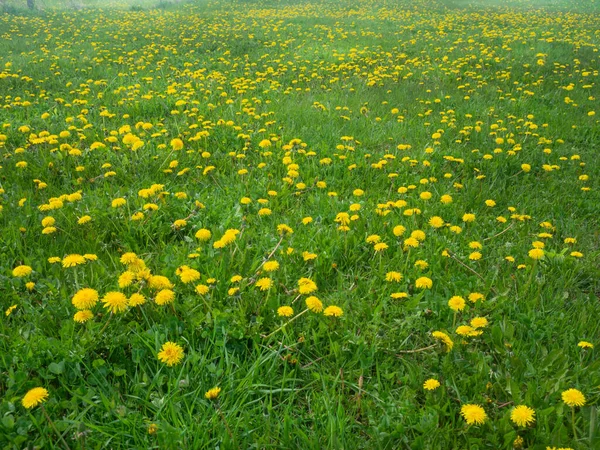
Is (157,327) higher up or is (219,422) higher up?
(157,327)

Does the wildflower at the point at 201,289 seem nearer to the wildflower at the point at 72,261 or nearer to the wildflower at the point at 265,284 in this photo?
the wildflower at the point at 265,284

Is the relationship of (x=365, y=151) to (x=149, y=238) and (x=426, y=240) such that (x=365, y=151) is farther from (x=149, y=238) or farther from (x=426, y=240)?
(x=149, y=238)

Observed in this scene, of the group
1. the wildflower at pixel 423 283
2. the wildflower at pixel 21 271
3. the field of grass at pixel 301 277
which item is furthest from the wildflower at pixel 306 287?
the wildflower at pixel 21 271

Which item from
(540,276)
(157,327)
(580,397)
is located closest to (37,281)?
(157,327)

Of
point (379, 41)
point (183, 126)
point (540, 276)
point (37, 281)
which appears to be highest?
point (379, 41)

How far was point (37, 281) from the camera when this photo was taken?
253cm

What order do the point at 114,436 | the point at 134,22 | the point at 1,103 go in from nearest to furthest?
1. the point at 114,436
2. the point at 1,103
3. the point at 134,22

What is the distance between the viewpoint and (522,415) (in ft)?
5.57

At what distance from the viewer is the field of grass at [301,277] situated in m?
1.78

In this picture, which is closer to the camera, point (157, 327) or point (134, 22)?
point (157, 327)

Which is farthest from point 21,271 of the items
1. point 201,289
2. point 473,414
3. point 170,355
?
point 473,414

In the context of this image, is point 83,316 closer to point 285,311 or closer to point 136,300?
point 136,300

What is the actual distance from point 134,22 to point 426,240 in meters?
15.2

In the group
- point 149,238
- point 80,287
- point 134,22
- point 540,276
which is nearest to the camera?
point 80,287
